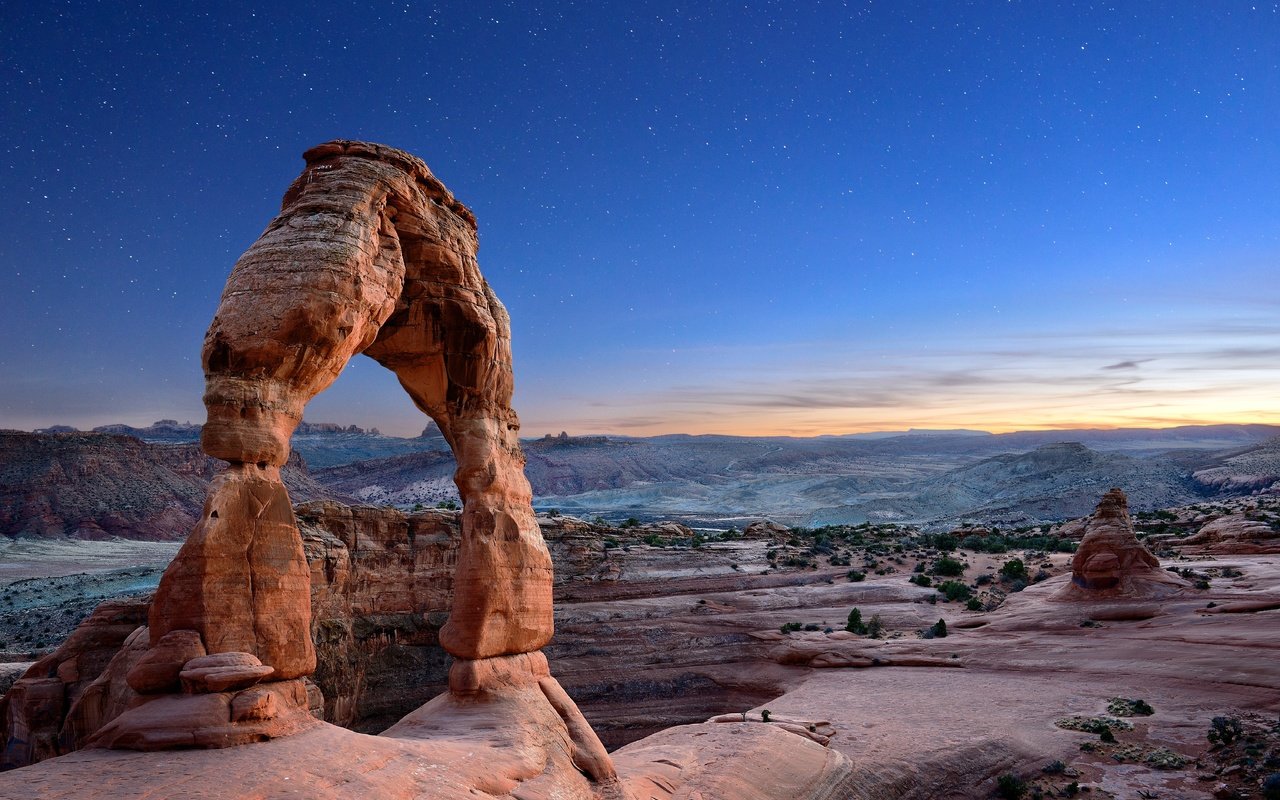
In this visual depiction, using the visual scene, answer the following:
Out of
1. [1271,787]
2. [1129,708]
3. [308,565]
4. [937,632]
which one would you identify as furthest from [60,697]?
[937,632]

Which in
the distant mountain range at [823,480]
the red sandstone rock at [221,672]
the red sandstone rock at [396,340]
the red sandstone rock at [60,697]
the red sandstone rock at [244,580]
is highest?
the red sandstone rock at [396,340]

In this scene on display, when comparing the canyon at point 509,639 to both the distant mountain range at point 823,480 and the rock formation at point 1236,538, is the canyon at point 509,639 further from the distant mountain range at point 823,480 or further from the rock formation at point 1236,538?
the distant mountain range at point 823,480

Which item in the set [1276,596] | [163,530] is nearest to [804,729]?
[1276,596]

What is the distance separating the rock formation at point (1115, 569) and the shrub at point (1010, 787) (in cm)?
1345

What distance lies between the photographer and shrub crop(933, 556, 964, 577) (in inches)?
1404

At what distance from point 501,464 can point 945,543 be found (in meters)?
39.0

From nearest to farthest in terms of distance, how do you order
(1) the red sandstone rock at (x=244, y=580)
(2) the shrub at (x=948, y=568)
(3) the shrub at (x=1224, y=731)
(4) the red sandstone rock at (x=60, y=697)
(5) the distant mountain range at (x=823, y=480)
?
(1) the red sandstone rock at (x=244, y=580), (4) the red sandstone rock at (x=60, y=697), (3) the shrub at (x=1224, y=731), (2) the shrub at (x=948, y=568), (5) the distant mountain range at (x=823, y=480)

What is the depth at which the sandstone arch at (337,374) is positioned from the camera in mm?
8688

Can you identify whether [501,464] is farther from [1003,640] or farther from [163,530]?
[163,530]

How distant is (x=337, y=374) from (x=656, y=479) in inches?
5840

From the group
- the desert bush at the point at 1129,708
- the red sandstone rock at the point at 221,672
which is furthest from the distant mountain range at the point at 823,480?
the red sandstone rock at the point at 221,672

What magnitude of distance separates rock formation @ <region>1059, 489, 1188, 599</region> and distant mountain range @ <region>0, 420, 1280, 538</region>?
184 ft

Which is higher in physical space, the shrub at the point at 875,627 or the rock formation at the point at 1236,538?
the rock formation at the point at 1236,538

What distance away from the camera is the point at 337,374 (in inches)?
399
